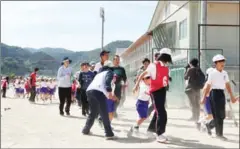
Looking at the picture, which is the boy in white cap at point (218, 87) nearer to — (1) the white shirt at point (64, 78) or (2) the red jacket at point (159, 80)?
(2) the red jacket at point (159, 80)

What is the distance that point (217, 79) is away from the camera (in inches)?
339

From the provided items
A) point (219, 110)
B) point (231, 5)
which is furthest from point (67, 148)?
point (231, 5)

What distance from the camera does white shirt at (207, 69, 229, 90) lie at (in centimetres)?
860

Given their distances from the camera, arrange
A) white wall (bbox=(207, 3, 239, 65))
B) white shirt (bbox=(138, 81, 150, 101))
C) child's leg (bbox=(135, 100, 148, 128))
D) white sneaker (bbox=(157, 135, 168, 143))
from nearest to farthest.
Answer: white sneaker (bbox=(157, 135, 168, 143)), child's leg (bbox=(135, 100, 148, 128)), white shirt (bbox=(138, 81, 150, 101)), white wall (bbox=(207, 3, 239, 65))

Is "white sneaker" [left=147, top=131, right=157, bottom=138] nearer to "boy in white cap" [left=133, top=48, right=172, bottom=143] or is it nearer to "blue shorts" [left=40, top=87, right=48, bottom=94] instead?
"boy in white cap" [left=133, top=48, right=172, bottom=143]

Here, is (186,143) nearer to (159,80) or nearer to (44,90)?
(159,80)

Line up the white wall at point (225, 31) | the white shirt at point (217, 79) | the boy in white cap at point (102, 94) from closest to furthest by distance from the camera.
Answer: the boy in white cap at point (102, 94) → the white shirt at point (217, 79) → the white wall at point (225, 31)

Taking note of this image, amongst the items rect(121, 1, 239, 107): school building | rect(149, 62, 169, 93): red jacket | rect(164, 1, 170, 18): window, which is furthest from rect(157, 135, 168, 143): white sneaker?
rect(164, 1, 170, 18): window

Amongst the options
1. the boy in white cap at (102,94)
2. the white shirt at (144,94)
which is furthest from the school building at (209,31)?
the boy in white cap at (102,94)

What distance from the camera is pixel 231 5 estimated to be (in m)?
24.1

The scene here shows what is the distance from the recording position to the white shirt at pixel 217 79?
8.60 m

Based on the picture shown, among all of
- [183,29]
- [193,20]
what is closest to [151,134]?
[193,20]

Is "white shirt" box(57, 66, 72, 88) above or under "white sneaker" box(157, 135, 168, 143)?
above

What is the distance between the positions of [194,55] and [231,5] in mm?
7560
